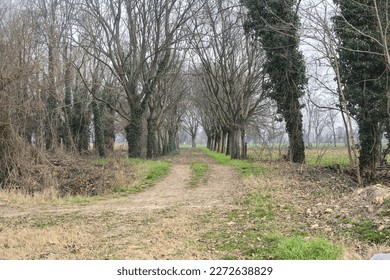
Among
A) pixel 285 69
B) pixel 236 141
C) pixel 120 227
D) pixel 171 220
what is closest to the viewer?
pixel 120 227

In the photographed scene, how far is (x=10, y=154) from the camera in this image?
15.8 meters

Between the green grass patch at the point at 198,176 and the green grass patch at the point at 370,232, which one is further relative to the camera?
the green grass patch at the point at 198,176

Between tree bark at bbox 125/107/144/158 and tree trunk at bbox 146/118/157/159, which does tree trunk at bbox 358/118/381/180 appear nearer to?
tree bark at bbox 125/107/144/158

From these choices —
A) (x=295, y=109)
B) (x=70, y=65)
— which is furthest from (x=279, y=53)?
(x=70, y=65)

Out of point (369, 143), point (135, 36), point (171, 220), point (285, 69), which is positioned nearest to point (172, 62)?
point (135, 36)

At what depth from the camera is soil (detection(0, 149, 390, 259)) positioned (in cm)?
649

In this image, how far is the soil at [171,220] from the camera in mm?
6488

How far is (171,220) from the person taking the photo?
8914mm

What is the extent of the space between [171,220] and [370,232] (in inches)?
162

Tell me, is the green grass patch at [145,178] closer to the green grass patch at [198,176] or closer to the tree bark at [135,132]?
the green grass patch at [198,176]

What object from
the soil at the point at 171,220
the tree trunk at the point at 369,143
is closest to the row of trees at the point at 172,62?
the tree trunk at the point at 369,143

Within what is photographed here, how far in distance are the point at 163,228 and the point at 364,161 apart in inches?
490

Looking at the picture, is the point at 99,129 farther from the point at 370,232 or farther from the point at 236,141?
the point at 370,232

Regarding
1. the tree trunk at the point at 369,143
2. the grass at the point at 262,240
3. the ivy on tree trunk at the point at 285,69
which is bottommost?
the grass at the point at 262,240
